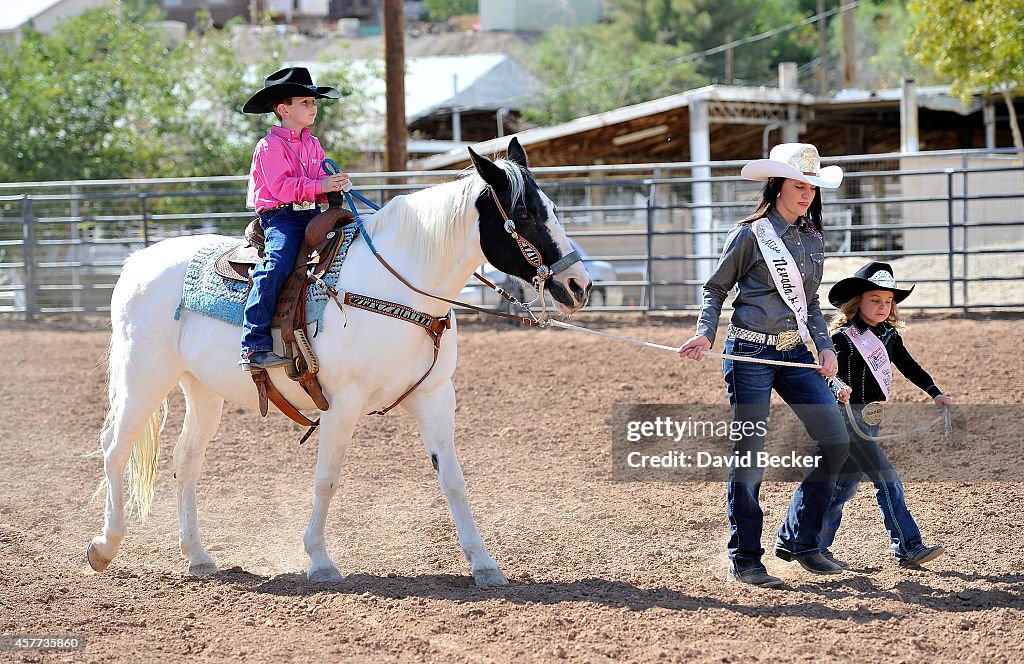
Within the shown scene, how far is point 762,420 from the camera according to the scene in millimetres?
4461

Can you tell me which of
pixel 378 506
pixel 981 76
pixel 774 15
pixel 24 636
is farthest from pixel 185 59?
pixel 774 15

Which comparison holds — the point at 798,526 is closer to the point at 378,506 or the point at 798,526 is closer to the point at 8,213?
the point at 378,506

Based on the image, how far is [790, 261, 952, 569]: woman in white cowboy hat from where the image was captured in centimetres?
465

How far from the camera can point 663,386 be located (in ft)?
28.9

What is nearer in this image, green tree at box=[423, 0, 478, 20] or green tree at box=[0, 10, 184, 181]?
green tree at box=[0, 10, 184, 181]

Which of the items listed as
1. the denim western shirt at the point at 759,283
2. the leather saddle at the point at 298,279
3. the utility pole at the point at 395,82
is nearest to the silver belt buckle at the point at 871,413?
the denim western shirt at the point at 759,283

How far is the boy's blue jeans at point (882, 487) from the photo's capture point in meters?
4.64

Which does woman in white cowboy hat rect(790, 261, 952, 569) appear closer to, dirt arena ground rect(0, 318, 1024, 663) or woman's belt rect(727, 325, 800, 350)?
dirt arena ground rect(0, 318, 1024, 663)

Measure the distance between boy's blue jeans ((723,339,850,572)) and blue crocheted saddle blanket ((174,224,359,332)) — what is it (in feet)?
5.74

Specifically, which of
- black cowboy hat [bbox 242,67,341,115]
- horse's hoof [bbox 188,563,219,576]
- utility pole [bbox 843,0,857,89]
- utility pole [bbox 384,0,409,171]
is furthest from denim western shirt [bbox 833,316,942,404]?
utility pole [bbox 843,0,857,89]

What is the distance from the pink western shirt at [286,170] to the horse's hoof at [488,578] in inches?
70.3

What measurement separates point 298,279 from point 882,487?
2.70 meters

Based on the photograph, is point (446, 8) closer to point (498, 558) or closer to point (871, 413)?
point (498, 558)

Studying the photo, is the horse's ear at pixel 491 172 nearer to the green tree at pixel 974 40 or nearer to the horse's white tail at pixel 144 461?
the horse's white tail at pixel 144 461
